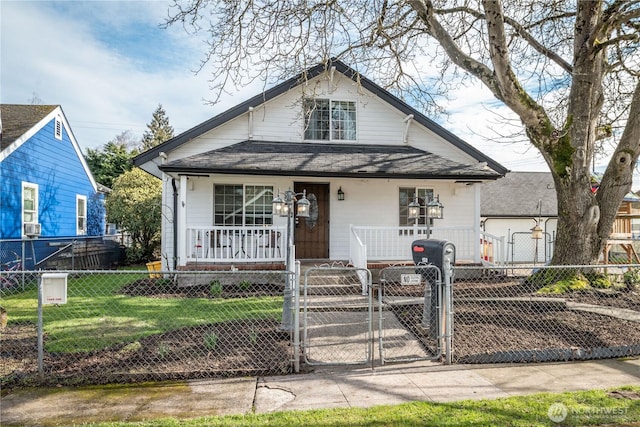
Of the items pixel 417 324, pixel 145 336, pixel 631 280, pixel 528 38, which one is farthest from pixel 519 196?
pixel 145 336

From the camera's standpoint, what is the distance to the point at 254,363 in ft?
14.8

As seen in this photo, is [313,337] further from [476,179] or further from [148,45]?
[148,45]

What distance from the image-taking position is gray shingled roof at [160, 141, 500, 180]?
9.77 metres

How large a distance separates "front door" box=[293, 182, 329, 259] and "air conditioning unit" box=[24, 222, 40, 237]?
362 inches

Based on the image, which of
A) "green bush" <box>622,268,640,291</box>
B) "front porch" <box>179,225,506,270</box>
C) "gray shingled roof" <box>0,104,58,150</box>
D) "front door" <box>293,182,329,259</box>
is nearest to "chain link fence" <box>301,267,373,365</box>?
"front porch" <box>179,225,506,270</box>

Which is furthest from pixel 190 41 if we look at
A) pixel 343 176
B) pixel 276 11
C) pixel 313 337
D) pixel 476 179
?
pixel 476 179

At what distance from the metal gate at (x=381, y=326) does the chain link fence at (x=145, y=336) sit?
54 centimetres

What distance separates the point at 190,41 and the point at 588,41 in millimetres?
8214

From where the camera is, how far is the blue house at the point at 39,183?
1198 centimetres

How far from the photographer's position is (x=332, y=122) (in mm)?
12180

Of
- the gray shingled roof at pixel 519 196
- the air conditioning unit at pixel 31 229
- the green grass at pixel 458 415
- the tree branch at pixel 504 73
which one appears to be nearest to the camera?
the green grass at pixel 458 415

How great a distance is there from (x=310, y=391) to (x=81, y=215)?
17.4 metres

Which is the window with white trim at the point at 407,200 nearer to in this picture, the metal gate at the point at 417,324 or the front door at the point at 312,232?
the front door at the point at 312,232

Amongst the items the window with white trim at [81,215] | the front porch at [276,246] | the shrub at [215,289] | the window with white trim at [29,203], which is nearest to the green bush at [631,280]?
the front porch at [276,246]
